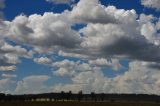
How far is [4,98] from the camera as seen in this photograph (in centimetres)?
19712

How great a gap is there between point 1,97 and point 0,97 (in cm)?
105

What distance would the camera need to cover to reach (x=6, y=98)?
198 meters

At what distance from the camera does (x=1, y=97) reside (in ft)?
654

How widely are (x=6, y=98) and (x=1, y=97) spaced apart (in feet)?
9.13

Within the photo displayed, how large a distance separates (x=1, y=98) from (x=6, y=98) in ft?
9.33

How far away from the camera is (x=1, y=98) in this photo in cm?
19662

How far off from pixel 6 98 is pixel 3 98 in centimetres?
171

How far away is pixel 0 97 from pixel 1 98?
1.85 meters

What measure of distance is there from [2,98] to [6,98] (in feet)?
7.27

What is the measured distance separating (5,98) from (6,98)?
0.52m

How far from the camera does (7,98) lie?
198 meters

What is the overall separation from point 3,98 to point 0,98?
2.10 m

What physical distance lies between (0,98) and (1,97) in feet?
11.9

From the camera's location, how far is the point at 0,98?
196m
